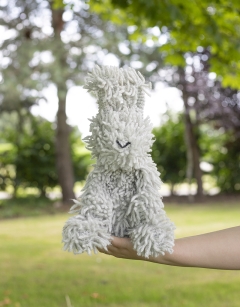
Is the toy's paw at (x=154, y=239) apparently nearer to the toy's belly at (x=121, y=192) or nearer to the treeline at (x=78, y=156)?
the toy's belly at (x=121, y=192)

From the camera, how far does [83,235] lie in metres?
1.13

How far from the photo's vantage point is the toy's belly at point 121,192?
1.21m

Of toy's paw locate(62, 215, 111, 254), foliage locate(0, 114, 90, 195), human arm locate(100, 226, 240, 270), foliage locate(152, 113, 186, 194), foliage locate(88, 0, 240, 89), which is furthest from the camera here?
foliage locate(152, 113, 186, 194)

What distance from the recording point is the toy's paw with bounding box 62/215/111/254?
1.12 metres

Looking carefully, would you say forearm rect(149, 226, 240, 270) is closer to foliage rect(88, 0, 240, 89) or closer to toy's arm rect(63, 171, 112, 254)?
toy's arm rect(63, 171, 112, 254)

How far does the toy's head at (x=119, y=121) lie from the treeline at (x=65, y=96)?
6850 mm

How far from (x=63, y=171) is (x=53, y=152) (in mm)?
1499

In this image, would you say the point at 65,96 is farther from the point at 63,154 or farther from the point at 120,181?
the point at 120,181

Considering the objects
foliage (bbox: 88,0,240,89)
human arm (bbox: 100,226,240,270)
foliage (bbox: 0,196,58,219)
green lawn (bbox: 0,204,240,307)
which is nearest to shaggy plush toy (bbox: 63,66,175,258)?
human arm (bbox: 100,226,240,270)

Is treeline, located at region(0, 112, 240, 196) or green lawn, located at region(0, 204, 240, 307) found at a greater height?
treeline, located at region(0, 112, 240, 196)

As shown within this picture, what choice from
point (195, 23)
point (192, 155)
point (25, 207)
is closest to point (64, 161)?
point (25, 207)

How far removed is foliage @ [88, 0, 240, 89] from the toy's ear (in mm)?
2132

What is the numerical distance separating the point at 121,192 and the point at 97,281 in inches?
149

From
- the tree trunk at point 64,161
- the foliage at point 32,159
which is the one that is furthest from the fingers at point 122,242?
the foliage at point 32,159
